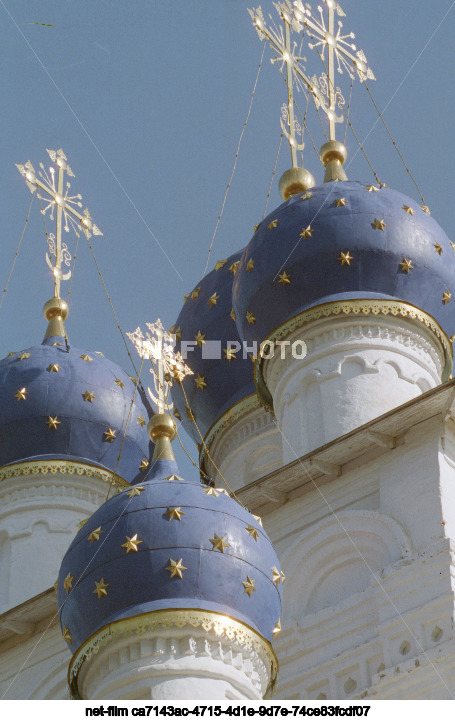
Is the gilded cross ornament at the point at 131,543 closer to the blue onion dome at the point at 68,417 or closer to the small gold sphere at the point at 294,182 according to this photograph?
the blue onion dome at the point at 68,417

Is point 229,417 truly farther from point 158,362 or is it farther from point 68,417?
point 158,362

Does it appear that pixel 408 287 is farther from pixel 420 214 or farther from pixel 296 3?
pixel 296 3

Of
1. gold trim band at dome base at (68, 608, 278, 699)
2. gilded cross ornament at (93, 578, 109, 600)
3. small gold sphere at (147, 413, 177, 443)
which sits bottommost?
gold trim band at dome base at (68, 608, 278, 699)

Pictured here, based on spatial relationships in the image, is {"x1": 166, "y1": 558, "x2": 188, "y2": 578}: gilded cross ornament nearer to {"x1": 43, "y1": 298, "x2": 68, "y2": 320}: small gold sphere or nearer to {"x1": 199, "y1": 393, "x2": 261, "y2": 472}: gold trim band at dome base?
{"x1": 199, "y1": 393, "x2": 261, "y2": 472}: gold trim band at dome base

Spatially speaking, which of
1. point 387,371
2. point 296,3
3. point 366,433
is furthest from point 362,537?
point 296,3

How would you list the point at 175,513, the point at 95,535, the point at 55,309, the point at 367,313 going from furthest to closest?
the point at 55,309, the point at 367,313, the point at 95,535, the point at 175,513

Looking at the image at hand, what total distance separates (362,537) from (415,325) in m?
2.57

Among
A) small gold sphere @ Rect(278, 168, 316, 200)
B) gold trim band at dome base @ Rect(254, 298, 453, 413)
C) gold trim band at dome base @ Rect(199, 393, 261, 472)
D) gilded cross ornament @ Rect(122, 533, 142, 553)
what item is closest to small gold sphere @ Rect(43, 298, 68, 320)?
gold trim band at dome base @ Rect(199, 393, 261, 472)

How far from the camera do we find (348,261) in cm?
1557

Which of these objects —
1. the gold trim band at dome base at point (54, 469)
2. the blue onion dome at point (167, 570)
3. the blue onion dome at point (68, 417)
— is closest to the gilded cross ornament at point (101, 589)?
the blue onion dome at point (167, 570)

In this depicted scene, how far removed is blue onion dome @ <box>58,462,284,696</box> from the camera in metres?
11.2

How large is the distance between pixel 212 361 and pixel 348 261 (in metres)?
3.16

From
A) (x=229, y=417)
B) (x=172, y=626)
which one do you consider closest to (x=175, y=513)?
(x=172, y=626)

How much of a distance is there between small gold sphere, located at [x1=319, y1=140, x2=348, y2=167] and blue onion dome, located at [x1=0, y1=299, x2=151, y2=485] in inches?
111
